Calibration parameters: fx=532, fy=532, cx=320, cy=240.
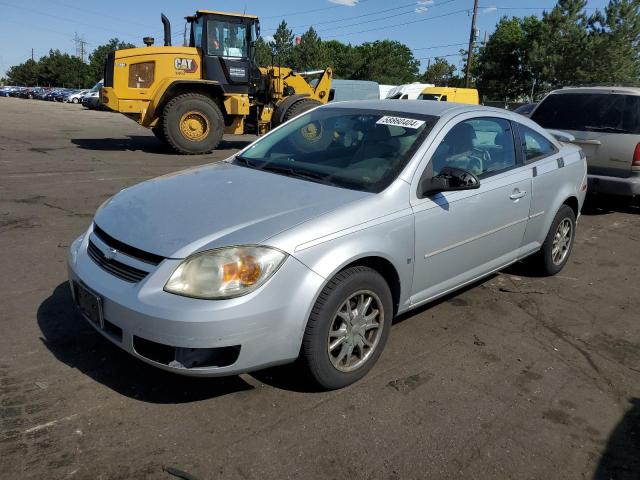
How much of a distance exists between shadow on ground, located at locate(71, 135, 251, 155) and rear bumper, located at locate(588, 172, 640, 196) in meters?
9.65

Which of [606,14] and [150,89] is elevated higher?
[606,14]

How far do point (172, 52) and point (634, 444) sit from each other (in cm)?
1223

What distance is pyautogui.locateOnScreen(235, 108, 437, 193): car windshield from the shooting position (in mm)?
3377

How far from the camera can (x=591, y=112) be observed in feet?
24.6

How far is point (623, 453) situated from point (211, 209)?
96.5 inches

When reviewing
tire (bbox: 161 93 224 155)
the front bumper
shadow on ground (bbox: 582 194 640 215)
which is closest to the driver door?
the front bumper

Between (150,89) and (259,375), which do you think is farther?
(150,89)

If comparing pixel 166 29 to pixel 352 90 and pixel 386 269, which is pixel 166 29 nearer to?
pixel 386 269

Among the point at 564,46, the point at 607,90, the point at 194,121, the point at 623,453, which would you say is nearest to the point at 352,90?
the point at 194,121

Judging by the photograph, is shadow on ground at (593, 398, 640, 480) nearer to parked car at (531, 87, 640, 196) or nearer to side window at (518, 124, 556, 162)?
side window at (518, 124, 556, 162)

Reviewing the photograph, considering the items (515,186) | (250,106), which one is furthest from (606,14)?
Answer: (515,186)

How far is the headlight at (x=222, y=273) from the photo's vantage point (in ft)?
8.29

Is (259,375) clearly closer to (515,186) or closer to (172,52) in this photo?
(515,186)

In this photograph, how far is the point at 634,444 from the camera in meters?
2.68
